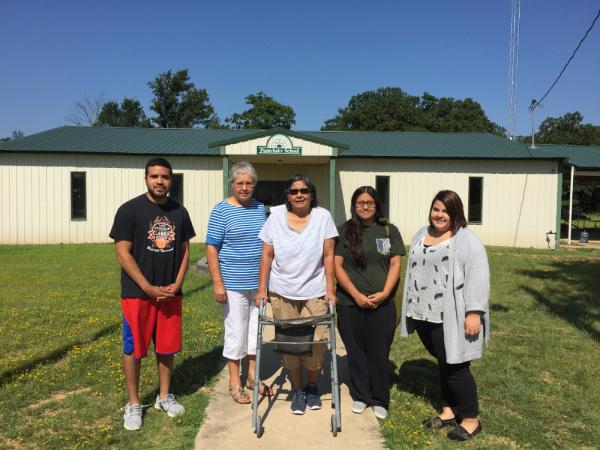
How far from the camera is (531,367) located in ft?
15.9

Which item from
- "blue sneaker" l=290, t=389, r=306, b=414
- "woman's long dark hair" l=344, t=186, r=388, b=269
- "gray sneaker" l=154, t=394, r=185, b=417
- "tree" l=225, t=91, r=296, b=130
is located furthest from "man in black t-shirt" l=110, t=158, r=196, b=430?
"tree" l=225, t=91, r=296, b=130

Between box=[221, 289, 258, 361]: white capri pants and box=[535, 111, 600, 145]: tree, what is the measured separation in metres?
72.3

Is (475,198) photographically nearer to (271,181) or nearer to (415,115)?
(271,181)

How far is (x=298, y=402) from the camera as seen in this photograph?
3766 mm

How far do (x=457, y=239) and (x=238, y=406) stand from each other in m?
2.22

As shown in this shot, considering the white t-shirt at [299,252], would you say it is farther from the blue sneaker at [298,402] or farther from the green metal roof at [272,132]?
the green metal roof at [272,132]

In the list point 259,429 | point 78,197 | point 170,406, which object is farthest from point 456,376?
point 78,197

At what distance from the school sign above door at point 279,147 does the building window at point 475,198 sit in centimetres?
671

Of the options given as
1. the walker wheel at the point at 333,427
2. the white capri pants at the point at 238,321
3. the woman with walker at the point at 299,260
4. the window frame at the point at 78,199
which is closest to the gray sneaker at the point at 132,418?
the white capri pants at the point at 238,321

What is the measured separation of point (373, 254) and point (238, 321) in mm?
1260

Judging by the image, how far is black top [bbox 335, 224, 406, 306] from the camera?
11.8ft

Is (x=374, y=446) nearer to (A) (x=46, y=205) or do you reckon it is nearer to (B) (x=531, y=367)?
(B) (x=531, y=367)

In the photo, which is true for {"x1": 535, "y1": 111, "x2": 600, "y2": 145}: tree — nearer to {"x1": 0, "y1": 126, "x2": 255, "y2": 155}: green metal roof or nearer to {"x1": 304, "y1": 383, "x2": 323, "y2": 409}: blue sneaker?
{"x1": 0, "y1": 126, "x2": 255, "y2": 155}: green metal roof

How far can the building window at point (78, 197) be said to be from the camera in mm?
15781
